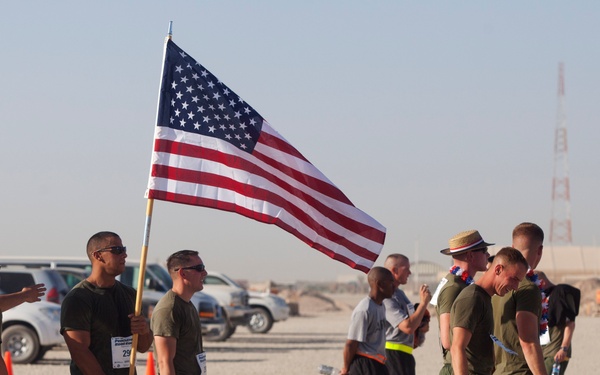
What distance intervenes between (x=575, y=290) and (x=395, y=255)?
1.86 meters

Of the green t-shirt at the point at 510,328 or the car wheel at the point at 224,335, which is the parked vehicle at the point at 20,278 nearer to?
the car wheel at the point at 224,335

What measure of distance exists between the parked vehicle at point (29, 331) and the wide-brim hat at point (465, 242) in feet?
44.0

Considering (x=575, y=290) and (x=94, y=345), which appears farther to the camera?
(x=575, y=290)

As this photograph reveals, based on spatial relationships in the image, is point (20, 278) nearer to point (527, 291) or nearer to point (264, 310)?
point (264, 310)

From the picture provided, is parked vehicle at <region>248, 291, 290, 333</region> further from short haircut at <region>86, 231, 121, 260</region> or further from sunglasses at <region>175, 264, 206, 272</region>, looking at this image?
short haircut at <region>86, 231, 121, 260</region>

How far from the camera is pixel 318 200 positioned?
8.59 metres

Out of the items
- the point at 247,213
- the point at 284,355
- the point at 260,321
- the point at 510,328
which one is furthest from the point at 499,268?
the point at 260,321

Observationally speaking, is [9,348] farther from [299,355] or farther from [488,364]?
[488,364]

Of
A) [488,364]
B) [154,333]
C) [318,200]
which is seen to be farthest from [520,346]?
[154,333]

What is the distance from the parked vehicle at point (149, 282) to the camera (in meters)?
25.3

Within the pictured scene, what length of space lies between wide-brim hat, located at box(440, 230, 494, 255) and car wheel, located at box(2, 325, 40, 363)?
13706 mm

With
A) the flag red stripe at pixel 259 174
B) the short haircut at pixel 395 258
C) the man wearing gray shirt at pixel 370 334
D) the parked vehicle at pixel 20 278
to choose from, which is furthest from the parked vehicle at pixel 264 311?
the flag red stripe at pixel 259 174

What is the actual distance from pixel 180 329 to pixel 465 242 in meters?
2.28

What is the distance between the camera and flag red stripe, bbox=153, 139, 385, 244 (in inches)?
321
